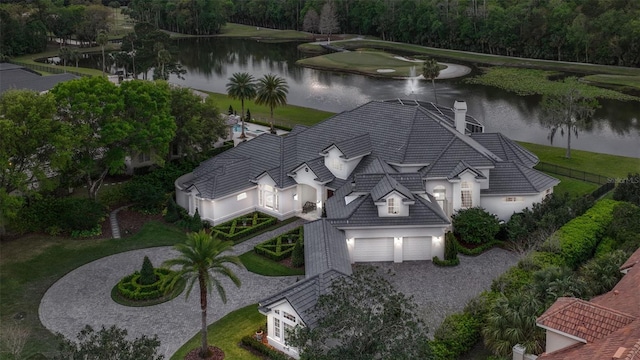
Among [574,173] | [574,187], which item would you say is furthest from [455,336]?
[574,173]

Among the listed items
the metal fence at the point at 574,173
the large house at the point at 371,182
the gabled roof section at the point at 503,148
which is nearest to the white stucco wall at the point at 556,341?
the large house at the point at 371,182

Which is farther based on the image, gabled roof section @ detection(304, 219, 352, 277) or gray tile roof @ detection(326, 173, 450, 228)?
gray tile roof @ detection(326, 173, 450, 228)

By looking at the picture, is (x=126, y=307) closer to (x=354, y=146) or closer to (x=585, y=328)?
(x=354, y=146)

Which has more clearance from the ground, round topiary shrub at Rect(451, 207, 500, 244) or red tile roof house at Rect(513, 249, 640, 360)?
red tile roof house at Rect(513, 249, 640, 360)

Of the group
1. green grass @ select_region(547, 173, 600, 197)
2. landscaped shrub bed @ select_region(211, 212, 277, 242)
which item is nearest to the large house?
landscaped shrub bed @ select_region(211, 212, 277, 242)

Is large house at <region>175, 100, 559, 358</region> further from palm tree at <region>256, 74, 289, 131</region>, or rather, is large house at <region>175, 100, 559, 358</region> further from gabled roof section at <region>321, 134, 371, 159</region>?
palm tree at <region>256, 74, 289, 131</region>

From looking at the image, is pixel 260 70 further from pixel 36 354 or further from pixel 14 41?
pixel 36 354

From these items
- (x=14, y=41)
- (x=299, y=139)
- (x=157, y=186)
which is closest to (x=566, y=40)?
(x=299, y=139)
